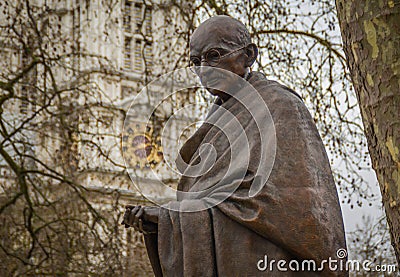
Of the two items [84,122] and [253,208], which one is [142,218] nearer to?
[253,208]

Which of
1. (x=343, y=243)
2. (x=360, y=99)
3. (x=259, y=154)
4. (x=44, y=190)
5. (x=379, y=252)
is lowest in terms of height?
(x=343, y=243)

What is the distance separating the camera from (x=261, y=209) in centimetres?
479

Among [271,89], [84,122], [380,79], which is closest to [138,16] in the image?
[84,122]

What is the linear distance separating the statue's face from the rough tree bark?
A: 1880 millimetres

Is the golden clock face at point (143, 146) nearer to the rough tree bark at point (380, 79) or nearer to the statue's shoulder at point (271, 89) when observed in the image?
the rough tree bark at point (380, 79)

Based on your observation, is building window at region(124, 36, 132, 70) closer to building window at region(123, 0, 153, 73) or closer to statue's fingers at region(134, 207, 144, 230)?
building window at region(123, 0, 153, 73)

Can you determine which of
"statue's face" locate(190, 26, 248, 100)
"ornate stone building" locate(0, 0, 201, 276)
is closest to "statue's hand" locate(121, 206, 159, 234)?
"statue's face" locate(190, 26, 248, 100)

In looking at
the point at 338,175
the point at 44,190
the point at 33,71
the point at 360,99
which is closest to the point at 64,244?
the point at 44,190

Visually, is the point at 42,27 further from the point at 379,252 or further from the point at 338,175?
the point at 379,252

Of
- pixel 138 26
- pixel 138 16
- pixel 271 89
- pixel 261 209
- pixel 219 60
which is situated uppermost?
pixel 138 16

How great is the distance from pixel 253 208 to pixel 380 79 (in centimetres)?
242

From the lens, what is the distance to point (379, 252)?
1442 cm

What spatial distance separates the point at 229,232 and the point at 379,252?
32.6 feet

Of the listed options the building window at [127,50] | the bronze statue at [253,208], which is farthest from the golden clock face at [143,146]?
the bronze statue at [253,208]
